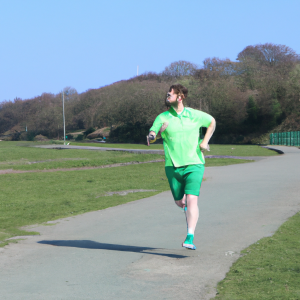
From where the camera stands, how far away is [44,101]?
10538 centimetres

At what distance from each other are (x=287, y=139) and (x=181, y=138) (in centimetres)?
4483

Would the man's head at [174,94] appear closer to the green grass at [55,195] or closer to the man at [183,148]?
the man at [183,148]

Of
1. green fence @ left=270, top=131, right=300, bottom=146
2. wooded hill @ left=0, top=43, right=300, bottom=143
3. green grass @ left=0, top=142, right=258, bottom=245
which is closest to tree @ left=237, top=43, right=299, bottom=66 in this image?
wooded hill @ left=0, top=43, right=300, bottom=143

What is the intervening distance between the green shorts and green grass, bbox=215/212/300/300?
3.11 ft

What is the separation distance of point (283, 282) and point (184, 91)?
2610 mm

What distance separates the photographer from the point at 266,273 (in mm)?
4008

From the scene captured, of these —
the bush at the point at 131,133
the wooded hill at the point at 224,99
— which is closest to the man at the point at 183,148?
the wooded hill at the point at 224,99

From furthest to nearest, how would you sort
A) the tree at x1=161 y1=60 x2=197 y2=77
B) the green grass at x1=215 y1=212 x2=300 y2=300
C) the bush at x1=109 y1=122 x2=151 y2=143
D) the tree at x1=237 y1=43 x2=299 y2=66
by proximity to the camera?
the tree at x1=161 y1=60 x2=197 y2=77 < the tree at x1=237 y1=43 x2=299 y2=66 < the bush at x1=109 y1=122 x2=151 y2=143 < the green grass at x1=215 y1=212 x2=300 y2=300

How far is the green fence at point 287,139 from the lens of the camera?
150 ft

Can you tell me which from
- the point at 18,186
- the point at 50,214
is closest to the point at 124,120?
the point at 18,186

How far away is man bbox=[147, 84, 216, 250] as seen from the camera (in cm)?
513

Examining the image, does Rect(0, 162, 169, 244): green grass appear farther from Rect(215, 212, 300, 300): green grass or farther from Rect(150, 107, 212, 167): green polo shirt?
Rect(215, 212, 300, 300): green grass

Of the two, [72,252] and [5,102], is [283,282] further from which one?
[5,102]

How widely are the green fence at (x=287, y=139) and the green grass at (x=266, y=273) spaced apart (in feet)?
140
